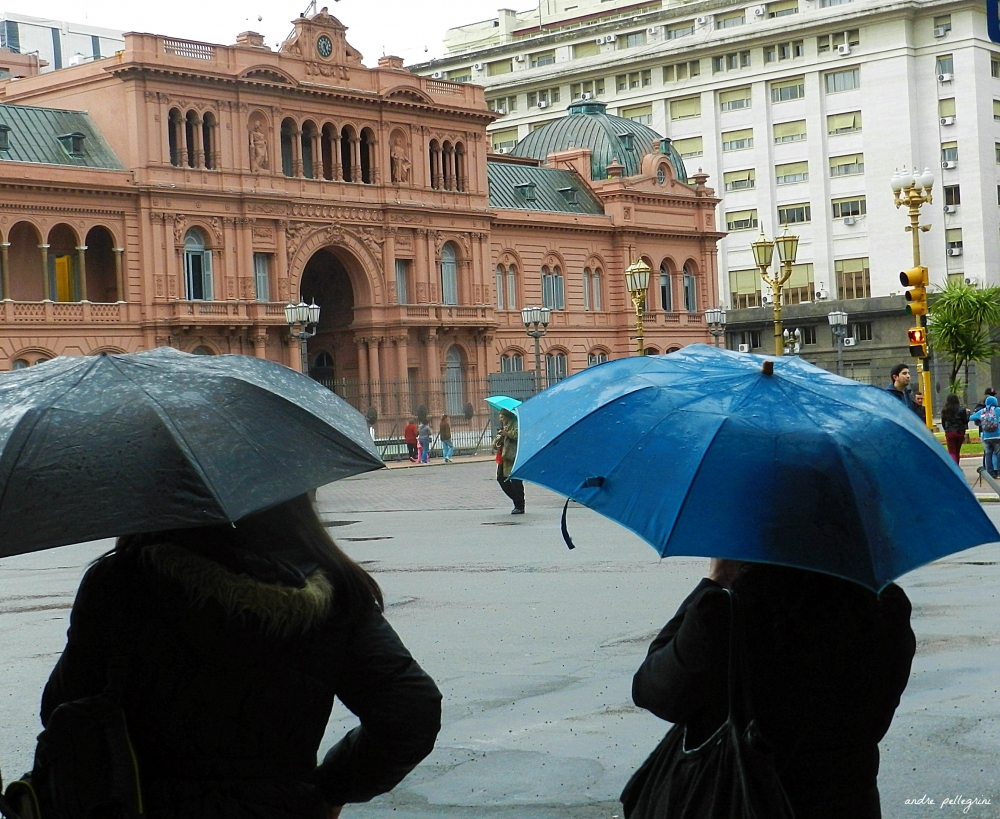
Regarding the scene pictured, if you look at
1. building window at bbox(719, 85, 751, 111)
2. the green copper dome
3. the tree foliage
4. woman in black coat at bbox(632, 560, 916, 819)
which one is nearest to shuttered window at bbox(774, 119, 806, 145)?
building window at bbox(719, 85, 751, 111)

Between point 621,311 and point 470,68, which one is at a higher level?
point 470,68

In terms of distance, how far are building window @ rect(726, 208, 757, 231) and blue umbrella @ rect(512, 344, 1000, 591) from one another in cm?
7644

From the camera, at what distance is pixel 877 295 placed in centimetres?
7531

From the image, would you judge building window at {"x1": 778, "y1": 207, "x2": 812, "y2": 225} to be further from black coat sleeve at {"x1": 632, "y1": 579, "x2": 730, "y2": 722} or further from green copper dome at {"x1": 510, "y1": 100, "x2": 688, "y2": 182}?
black coat sleeve at {"x1": 632, "y1": 579, "x2": 730, "y2": 722}

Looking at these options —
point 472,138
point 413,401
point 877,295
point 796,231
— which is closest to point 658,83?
point 796,231

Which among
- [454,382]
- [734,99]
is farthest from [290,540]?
[734,99]

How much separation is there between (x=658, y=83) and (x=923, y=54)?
14.2m

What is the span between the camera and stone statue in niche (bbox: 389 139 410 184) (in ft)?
190

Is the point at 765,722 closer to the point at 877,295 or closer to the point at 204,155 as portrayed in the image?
the point at 204,155

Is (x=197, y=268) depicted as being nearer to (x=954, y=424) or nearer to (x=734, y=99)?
(x=954, y=424)

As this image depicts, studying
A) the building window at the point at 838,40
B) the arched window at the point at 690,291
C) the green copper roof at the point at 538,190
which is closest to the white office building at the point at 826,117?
the building window at the point at 838,40

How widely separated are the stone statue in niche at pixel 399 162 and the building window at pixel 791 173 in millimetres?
25974

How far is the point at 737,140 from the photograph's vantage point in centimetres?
7925
